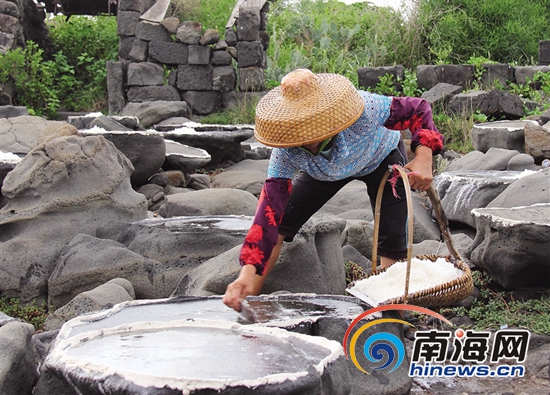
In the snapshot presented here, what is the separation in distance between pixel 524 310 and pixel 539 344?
358 mm

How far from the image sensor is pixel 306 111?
2625 mm

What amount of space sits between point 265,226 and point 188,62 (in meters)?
10.1

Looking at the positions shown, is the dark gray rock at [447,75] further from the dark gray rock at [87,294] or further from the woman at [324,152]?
the woman at [324,152]

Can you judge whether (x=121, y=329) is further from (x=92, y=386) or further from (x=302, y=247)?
(x=302, y=247)

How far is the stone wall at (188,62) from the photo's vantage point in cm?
1241

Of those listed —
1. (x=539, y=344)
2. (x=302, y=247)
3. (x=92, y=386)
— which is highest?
(x=92, y=386)

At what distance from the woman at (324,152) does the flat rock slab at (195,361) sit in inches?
11.4

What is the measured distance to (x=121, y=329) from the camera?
2205 millimetres

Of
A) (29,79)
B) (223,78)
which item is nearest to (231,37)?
(223,78)

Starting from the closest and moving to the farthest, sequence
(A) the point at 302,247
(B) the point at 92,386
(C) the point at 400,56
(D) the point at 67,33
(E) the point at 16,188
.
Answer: (B) the point at 92,386 → (A) the point at 302,247 → (E) the point at 16,188 → (C) the point at 400,56 → (D) the point at 67,33

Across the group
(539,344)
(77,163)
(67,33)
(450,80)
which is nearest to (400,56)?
(450,80)

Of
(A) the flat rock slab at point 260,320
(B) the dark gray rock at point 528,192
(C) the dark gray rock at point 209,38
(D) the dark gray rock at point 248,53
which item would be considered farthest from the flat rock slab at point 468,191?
(C) the dark gray rock at point 209,38

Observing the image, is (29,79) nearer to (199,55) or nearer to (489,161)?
(199,55)

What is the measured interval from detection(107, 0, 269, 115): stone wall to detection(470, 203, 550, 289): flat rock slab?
8.98 meters
